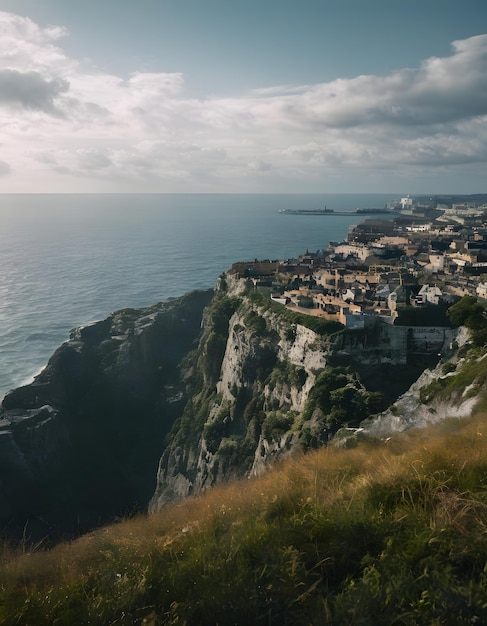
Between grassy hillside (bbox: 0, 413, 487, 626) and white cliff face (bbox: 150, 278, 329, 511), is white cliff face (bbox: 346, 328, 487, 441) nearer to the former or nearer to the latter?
white cliff face (bbox: 150, 278, 329, 511)

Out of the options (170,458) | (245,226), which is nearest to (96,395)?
(170,458)

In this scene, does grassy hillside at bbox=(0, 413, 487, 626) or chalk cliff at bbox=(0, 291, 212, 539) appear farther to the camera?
chalk cliff at bbox=(0, 291, 212, 539)

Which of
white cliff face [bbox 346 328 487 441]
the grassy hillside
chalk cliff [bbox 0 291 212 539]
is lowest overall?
chalk cliff [bbox 0 291 212 539]

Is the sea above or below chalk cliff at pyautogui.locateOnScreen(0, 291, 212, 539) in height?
above

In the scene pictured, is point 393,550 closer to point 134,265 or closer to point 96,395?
point 96,395

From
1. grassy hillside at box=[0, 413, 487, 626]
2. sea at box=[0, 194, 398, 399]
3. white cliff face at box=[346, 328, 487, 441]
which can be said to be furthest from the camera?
sea at box=[0, 194, 398, 399]

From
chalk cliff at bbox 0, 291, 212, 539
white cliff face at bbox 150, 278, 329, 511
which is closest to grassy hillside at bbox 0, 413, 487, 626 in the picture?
white cliff face at bbox 150, 278, 329, 511

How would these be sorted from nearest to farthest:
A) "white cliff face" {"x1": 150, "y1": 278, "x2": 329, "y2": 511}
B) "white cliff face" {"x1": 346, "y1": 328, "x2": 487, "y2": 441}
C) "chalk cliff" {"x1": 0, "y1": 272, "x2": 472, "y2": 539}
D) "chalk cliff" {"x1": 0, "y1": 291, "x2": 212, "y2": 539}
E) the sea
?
1. "white cliff face" {"x1": 346, "y1": 328, "x2": 487, "y2": 441}
2. "chalk cliff" {"x1": 0, "y1": 272, "x2": 472, "y2": 539}
3. "white cliff face" {"x1": 150, "y1": 278, "x2": 329, "y2": 511}
4. "chalk cliff" {"x1": 0, "y1": 291, "x2": 212, "y2": 539}
5. the sea

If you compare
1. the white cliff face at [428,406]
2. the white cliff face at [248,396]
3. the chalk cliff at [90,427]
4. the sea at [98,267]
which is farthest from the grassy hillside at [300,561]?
the sea at [98,267]
